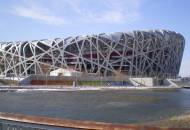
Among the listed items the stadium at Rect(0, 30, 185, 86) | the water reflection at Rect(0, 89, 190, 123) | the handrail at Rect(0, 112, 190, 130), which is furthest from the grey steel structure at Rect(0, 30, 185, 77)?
the handrail at Rect(0, 112, 190, 130)

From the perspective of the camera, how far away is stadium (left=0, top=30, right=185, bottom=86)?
126m

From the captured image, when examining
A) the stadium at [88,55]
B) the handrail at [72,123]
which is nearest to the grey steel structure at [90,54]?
the stadium at [88,55]

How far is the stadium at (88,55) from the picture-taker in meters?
126

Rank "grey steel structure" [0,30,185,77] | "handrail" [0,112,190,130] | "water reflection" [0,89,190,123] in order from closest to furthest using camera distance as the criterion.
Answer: "handrail" [0,112,190,130] < "water reflection" [0,89,190,123] < "grey steel structure" [0,30,185,77]

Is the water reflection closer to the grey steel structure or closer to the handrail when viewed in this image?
the handrail

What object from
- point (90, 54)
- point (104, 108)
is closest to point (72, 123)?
point (104, 108)

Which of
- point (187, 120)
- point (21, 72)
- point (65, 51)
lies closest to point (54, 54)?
point (65, 51)

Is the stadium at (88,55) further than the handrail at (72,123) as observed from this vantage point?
Yes

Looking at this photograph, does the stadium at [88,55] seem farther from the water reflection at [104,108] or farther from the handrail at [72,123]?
the handrail at [72,123]

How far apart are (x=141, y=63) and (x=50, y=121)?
411ft

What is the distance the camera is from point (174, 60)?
477 feet

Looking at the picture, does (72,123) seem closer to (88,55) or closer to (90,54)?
(90,54)

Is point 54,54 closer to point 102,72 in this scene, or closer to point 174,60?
point 102,72

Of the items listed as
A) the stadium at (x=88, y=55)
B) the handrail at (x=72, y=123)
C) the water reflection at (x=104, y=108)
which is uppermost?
the stadium at (x=88, y=55)
